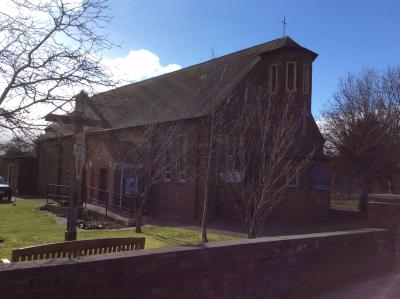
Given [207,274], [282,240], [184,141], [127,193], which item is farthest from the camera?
[127,193]

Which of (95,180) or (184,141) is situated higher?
(184,141)

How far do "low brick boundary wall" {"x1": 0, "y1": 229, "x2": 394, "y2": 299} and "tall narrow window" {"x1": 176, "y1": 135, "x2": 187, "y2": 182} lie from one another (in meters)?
14.5

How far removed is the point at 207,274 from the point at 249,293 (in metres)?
0.89

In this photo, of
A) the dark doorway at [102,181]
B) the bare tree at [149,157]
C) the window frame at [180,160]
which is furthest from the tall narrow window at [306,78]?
the dark doorway at [102,181]

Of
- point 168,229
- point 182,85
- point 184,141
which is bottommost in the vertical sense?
point 168,229

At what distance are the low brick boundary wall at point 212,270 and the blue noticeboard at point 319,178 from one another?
53.8ft

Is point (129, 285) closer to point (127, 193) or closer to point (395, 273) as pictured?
point (395, 273)

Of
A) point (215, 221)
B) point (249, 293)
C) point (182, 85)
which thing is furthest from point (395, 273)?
point (182, 85)

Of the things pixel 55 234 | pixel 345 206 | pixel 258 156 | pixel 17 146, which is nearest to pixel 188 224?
pixel 55 234

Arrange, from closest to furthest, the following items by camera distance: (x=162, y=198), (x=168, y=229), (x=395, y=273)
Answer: (x=395, y=273) < (x=168, y=229) < (x=162, y=198)

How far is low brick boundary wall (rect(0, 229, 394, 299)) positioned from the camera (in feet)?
15.0

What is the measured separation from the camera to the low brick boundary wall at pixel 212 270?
4.59 meters

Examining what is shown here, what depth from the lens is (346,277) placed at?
28.3 ft

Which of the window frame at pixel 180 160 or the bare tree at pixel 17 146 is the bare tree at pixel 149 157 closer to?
the window frame at pixel 180 160
